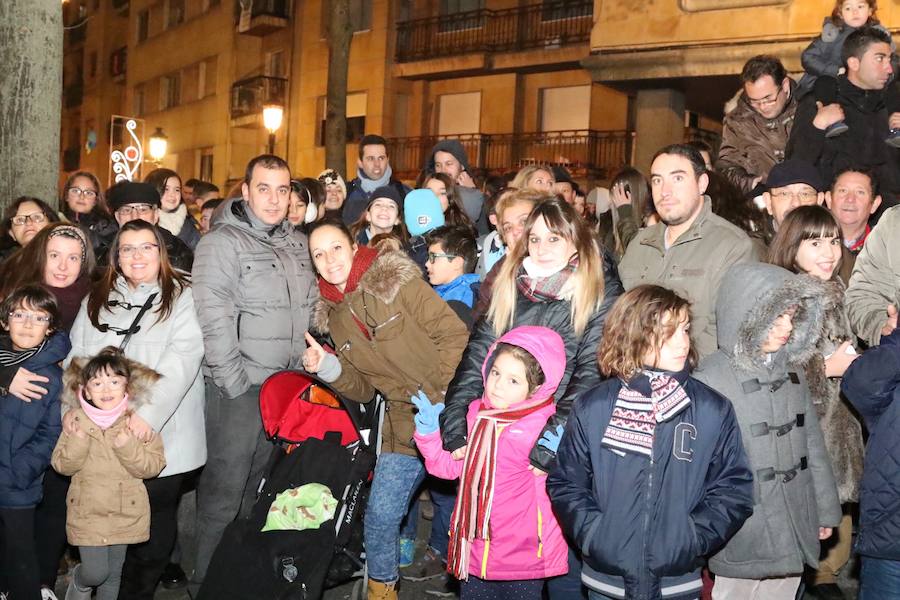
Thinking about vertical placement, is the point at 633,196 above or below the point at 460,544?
above

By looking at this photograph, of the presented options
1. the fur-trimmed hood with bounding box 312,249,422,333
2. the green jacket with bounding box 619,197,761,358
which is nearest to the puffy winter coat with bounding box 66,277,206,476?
the fur-trimmed hood with bounding box 312,249,422,333

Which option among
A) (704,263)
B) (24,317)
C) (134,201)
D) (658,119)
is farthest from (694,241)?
(658,119)

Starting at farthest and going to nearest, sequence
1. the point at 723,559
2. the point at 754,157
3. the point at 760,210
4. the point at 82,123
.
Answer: the point at 82,123, the point at 754,157, the point at 760,210, the point at 723,559

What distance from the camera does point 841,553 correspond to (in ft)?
18.3

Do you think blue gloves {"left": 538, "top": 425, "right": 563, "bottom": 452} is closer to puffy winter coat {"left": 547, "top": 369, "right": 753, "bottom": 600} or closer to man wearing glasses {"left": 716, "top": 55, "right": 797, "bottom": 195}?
puffy winter coat {"left": 547, "top": 369, "right": 753, "bottom": 600}

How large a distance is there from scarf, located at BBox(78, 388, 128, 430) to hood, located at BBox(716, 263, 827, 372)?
3317mm

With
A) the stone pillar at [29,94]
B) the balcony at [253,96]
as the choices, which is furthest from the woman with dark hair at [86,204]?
the balcony at [253,96]

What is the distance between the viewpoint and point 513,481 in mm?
4367

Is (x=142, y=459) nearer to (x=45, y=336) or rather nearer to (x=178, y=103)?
(x=45, y=336)

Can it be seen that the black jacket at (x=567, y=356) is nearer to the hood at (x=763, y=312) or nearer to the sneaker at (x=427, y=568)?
the hood at (x=763, y=312)

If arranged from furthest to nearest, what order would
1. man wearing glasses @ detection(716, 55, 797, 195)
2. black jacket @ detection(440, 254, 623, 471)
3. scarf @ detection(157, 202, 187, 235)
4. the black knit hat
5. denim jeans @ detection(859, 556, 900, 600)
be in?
scarf @ detection(157, 202, 187, 235), man wearing glasses @ detection(716, 55, 797, 195), the black knit hat, black jacket @ detection(440, 254, 623, 471), denim jeans @ detection(859, 556, 900, 600)

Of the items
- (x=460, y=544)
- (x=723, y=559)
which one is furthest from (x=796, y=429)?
(x=460, y=544)

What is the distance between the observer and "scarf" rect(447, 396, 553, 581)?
4.36 m

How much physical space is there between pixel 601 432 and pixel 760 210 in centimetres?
297
